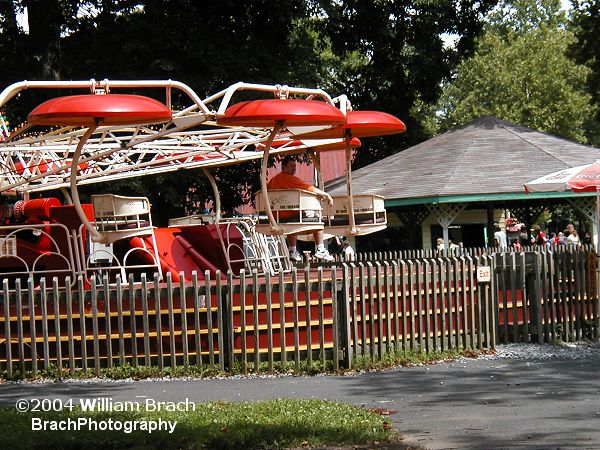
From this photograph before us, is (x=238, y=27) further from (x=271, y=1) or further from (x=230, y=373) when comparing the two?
(x=230, y=373)

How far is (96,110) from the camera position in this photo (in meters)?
11.9

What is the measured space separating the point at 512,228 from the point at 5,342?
128 feet

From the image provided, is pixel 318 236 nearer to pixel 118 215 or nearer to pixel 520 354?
pixel 118 215

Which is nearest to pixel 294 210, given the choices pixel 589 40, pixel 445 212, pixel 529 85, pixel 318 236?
pixel 318 236

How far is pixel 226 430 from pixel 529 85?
64.2m

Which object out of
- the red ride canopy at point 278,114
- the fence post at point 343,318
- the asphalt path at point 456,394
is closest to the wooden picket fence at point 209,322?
the fence post at point 343,318

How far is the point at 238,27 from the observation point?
28859 millimetres

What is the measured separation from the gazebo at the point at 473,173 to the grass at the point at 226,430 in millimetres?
19378

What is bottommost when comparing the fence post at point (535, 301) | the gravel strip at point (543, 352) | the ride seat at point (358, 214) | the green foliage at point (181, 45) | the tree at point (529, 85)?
the gravel strip at point (543, 352)

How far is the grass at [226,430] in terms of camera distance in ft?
27.1

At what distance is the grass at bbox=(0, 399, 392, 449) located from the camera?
8.27 meters

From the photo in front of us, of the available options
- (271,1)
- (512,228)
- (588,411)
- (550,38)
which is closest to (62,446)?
(588,411)

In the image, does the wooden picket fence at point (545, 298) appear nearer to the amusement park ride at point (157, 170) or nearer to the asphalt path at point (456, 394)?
the asphalt path at point (456, 394)

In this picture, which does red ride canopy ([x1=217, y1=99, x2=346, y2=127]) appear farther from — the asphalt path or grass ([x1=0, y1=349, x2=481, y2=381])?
the asphalt path
